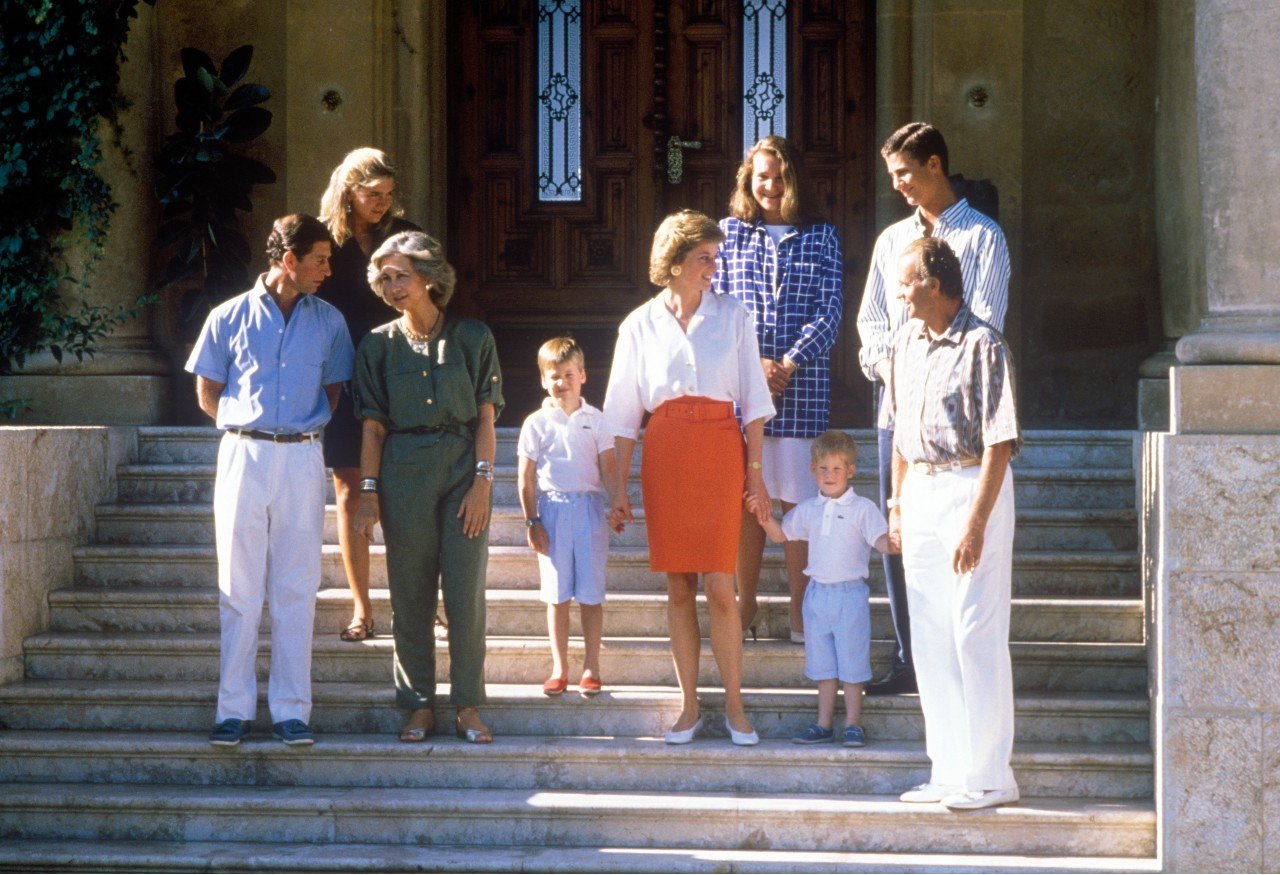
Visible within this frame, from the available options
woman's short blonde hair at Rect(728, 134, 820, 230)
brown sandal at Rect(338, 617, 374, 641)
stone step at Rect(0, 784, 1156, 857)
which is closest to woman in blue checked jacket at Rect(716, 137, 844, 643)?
woman's short blonde hair at Rect(728, 134, 820, 230)

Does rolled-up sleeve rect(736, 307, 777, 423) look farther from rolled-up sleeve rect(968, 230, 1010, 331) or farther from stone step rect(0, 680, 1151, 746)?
stone step rect(0, 680, 1151, 746)

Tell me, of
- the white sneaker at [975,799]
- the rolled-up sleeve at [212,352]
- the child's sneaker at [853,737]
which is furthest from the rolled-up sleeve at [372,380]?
the white sneaker at [975,799]

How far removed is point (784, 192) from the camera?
6.51m

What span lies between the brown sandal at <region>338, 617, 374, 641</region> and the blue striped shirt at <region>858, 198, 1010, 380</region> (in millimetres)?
2147

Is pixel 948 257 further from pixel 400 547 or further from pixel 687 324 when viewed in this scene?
pixel 400 547

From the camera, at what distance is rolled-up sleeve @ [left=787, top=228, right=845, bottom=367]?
648 centimetres

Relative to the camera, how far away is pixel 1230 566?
18.8 ft

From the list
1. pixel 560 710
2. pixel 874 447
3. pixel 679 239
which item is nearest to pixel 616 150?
pixel 874 447

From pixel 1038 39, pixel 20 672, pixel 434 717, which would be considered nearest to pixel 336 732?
pixel 434 717

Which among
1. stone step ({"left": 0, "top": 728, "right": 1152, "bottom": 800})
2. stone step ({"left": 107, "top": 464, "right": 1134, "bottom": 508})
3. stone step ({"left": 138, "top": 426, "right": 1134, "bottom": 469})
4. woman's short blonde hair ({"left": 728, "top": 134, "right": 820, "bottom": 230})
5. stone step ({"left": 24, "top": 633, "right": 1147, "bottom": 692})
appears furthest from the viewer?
stone step ({"left": 138, "top": 426, "right": 1134, "bottom": 469})

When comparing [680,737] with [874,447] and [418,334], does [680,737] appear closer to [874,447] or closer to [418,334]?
[418,334]

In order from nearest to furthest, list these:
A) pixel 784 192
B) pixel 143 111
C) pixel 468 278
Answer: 1. pixel 784 192
2. pixel 143 111
3. pixel 468 278

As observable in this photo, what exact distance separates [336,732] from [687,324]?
197 cm

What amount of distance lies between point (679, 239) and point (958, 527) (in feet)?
4.57
